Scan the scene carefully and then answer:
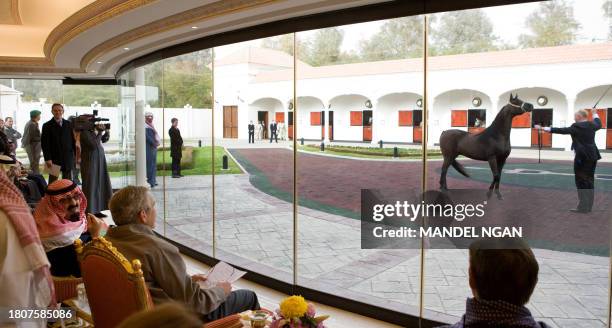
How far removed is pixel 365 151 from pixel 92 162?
13.3ft

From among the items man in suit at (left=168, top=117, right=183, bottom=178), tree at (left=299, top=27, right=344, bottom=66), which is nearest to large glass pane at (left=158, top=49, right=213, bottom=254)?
man in suit at (left=168, top=117, right=183, bottom=178)

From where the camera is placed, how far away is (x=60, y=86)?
478 inches

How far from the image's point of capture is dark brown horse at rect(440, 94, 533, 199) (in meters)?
3.36

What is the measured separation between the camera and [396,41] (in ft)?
12.7

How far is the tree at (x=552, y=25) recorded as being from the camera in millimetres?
3061

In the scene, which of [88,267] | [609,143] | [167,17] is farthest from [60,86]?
[609,143]

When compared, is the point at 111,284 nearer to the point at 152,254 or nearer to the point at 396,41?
the point at 152,254

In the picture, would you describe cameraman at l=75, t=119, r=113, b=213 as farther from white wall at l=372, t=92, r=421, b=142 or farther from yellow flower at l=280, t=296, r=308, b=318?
yellow flower at l=280, t=296, r=308, b=318

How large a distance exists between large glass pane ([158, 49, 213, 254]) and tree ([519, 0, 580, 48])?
3.61 metres

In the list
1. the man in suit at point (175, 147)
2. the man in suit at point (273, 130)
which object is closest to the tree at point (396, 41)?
the man in suit at point (273, 130)

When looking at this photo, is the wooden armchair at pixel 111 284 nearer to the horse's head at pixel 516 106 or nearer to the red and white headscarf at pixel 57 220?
the red and white headscarf at pixel 57 220

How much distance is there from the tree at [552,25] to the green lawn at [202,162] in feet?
12.3

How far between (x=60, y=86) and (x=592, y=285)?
12723 mm

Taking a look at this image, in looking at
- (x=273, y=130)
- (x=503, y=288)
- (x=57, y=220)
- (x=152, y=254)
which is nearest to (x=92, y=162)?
(x=273, y=130)
